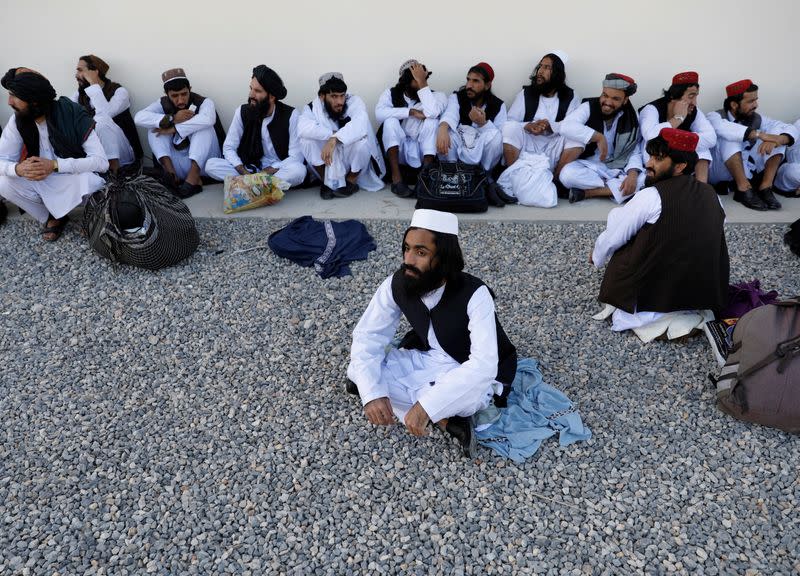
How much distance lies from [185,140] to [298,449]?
3.94 metres

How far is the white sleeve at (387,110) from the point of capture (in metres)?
5.63

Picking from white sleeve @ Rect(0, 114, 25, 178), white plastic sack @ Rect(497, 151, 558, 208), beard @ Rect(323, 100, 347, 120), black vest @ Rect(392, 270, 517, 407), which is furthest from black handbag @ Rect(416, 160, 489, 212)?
white sleeve @ Rect(0, 114, 25, 178)

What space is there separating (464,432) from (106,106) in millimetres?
4885

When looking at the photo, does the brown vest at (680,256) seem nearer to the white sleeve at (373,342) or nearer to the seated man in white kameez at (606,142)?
the white sleeve at (373,342)

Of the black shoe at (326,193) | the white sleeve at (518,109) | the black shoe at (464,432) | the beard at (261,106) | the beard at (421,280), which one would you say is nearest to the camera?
the beard at (421,280)

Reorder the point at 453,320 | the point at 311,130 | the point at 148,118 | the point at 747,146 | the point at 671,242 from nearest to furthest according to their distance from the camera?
the point at 453,320
the point at 671,242
the point at 311,130
the point at 148,118
the point at 747,146

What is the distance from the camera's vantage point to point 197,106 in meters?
5.71

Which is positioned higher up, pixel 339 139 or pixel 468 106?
pixel 468 106

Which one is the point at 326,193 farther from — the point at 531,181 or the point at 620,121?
the point at 620,121

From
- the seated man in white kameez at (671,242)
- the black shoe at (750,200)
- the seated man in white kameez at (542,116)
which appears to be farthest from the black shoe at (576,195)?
the seated man in white kameez at (671,242)

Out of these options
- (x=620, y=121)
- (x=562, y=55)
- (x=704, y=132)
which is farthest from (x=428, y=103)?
(x=704, y=132)

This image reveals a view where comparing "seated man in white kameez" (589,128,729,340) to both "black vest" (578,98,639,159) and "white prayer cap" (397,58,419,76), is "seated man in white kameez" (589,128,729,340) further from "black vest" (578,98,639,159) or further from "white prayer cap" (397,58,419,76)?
"white prayer cap" (397,58,419,76)

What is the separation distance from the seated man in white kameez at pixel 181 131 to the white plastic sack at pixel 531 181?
2.78 meters

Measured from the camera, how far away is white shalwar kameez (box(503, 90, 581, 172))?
18.6ft
